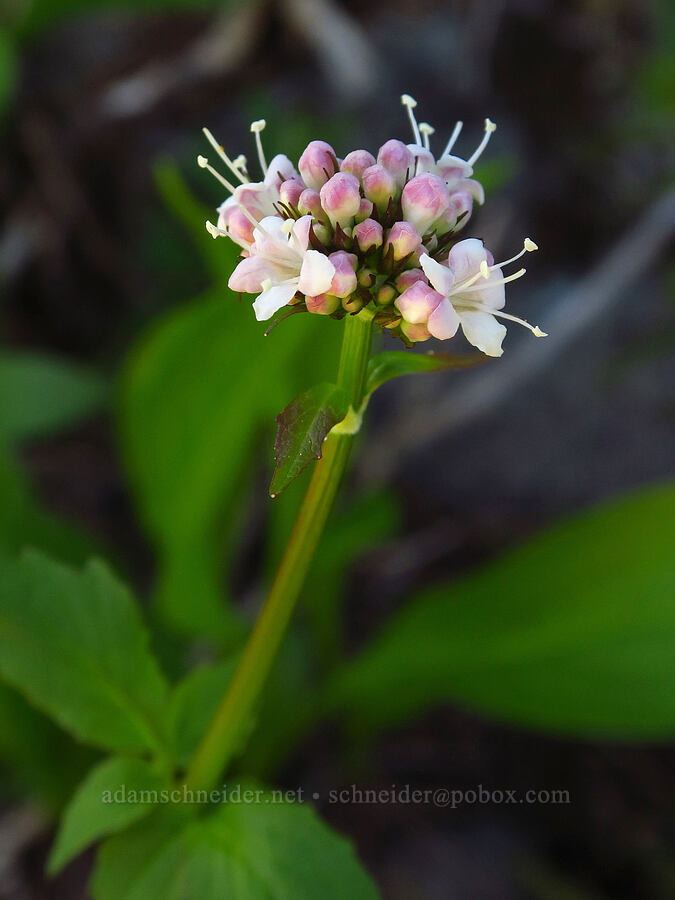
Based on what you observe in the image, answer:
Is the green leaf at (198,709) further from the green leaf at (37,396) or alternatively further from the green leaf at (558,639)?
the green leaf at (37,396)

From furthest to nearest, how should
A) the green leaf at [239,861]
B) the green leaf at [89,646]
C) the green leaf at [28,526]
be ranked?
the green leaf at [28,526]
the green leaf at [89,646]
the green leaf at [239,861]

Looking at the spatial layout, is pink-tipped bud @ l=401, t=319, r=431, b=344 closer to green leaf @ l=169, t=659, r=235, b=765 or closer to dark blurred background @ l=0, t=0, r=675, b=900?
green leaf @ l=169, t=659, r=235, b=765

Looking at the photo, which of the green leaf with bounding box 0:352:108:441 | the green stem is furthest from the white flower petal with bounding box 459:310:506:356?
the green leaf with bounding box 0:352:108:441

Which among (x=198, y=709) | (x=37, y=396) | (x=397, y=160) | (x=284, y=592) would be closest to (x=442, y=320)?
(x=397, y=160)

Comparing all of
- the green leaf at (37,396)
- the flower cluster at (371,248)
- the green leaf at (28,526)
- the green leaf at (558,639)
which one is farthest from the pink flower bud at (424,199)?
the green leaf at (37,396)

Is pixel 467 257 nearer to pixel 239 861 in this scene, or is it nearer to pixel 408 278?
pixel 408 278

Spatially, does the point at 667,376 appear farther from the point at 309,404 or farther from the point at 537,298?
the point at 309,404
